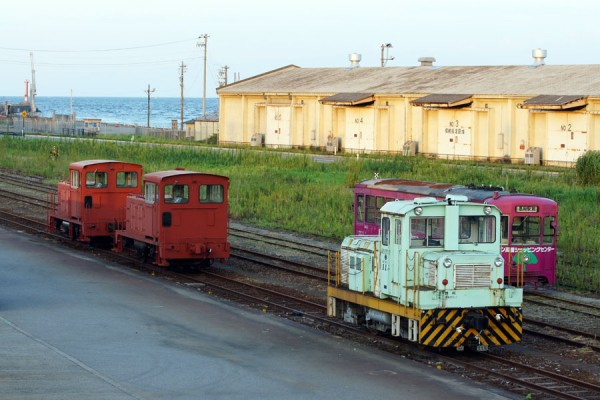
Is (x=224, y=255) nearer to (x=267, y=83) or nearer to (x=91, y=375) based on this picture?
(x=91, y=375)

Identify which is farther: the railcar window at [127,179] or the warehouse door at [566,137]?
the warehouse door at [566,137]

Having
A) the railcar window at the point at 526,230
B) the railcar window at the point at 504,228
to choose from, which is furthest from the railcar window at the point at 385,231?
the railcar window at the point at 526,230

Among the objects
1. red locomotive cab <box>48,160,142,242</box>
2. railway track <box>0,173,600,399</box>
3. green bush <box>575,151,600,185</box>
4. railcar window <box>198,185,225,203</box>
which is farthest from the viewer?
green bush <box>575,151,600,185</box>

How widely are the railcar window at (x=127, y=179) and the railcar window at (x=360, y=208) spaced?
691 centimetres

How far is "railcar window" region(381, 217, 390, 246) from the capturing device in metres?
17.7

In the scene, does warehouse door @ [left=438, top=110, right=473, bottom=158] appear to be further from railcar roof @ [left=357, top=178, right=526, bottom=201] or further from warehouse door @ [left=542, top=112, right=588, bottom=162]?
railcar roof @ [left=357, top=178, right=526, bottom=201]

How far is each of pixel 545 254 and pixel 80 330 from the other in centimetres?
1084

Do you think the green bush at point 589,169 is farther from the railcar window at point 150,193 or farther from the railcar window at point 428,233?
the railcar window at point 428,233

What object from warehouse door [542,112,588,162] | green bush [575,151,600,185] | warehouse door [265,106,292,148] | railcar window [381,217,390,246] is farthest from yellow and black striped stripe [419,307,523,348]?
warehouse door [265,106,292,148]

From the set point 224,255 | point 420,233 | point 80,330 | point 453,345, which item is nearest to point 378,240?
point 420,233

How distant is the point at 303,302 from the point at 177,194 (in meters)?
5.29

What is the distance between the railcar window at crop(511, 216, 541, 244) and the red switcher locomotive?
23.8 feet

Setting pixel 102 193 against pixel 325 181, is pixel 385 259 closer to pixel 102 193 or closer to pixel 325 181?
pixel 102 193

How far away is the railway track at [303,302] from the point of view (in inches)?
613
